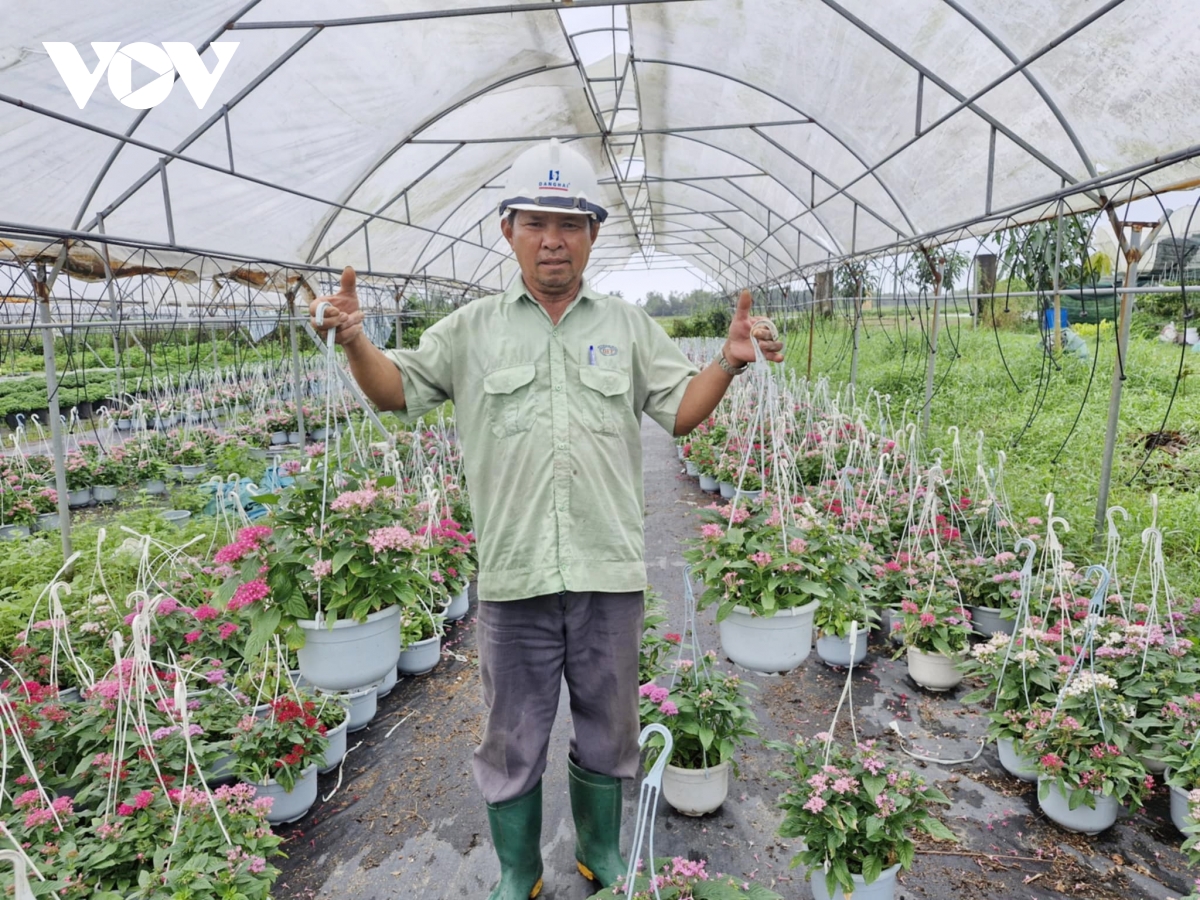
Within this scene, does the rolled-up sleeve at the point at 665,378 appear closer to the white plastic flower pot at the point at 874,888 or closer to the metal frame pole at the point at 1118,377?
the white plastic flower pot at the point at 874,888

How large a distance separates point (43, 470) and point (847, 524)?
23.3 feet

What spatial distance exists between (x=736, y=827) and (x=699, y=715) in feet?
1.41

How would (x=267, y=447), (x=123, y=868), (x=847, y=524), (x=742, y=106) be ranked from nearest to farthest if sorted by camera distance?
(x=123, y=868), (x=847, y=524), (x=742, y=106), (x=267, y=447)

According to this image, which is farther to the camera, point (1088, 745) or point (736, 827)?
point (736, 827)

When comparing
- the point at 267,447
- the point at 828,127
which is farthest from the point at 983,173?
the point at 267,447

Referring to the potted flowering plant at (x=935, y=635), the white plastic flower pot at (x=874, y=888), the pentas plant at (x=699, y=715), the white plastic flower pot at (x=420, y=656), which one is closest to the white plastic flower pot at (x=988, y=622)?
the potted flowering plant at (x=935, y=635)

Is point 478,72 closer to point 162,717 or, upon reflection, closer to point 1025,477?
point 162,717

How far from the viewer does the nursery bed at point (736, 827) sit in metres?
2.09

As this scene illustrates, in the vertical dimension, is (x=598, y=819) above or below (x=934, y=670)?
above

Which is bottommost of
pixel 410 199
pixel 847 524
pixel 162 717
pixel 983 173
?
pixel 162 717

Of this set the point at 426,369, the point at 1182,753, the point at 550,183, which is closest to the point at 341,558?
the point at 426,369

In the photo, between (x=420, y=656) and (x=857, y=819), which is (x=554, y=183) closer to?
(x=857, y=819)

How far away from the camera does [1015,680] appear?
249 cm

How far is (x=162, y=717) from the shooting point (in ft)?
7.30
